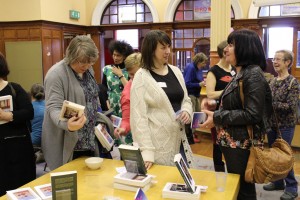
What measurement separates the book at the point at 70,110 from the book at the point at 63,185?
0.53m

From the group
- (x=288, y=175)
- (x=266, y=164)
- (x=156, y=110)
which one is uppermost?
(x=156, y=110)

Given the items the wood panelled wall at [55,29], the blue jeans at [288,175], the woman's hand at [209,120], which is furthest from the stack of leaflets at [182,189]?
the wood panelled wall at [55,29]

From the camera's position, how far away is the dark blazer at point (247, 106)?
1.89 metres

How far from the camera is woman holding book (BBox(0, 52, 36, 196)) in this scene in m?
2.44

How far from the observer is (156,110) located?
7.29 ft

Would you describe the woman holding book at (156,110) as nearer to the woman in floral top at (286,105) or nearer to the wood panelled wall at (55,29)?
the woman in floral top at (286,105)

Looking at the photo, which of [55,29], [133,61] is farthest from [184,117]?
[55,29]

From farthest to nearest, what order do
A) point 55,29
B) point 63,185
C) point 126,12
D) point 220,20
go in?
1. point 126,12
2. point 55,29
3. point 220,20
4. point 63,185

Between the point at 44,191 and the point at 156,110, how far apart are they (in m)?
0.86

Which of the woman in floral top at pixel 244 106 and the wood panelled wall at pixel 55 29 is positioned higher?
the wood panelled wall at pixel 55 29

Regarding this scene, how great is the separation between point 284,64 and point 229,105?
69.2 inches

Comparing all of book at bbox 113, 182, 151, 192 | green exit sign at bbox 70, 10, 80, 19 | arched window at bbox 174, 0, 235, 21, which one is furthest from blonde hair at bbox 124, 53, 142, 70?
green exit sign at bbox 70, 10, 80, 19

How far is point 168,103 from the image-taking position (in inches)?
87.1

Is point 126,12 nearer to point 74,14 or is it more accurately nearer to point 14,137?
point 74,14
